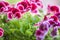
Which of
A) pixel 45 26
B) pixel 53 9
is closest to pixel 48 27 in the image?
pixel 45 26

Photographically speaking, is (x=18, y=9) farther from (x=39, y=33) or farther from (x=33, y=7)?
(x=39, y=33)

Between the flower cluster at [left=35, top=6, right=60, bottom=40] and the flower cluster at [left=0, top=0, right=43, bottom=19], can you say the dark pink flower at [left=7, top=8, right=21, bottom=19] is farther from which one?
the flower cluster at [left=35, top=6, right=60, bottom=40]

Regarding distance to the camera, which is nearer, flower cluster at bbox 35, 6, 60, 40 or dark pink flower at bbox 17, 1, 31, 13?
flower cluster at bbox 35, 6, 60, 40

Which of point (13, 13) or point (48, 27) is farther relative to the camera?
point (13, 13)

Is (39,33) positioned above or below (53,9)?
below

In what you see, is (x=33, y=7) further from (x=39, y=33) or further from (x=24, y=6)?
(x=39, y=33)

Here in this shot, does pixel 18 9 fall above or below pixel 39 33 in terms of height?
above

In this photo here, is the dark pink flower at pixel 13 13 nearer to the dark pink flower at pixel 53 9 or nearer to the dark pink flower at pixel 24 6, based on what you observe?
the dark pink flower at pixel 24 6

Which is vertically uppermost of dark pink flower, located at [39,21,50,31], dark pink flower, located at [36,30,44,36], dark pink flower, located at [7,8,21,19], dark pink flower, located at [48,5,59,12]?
dark pink flower, located at [48,5,59,12]

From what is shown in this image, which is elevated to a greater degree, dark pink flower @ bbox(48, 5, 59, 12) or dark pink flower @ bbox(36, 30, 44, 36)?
dark pink flower @ bbox(48, 5, 59, 12)

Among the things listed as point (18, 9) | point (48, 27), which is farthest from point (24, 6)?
point (48, 27)

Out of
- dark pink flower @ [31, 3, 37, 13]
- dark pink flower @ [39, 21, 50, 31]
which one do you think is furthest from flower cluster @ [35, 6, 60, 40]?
dark pink flower @ [31, 3, 37, 13]

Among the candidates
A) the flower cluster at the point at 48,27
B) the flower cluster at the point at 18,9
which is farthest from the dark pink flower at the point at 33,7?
the flower cluster at the point at 48,27

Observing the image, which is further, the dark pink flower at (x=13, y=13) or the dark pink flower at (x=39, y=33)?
the dark pink flower at (x=13, y=13)
